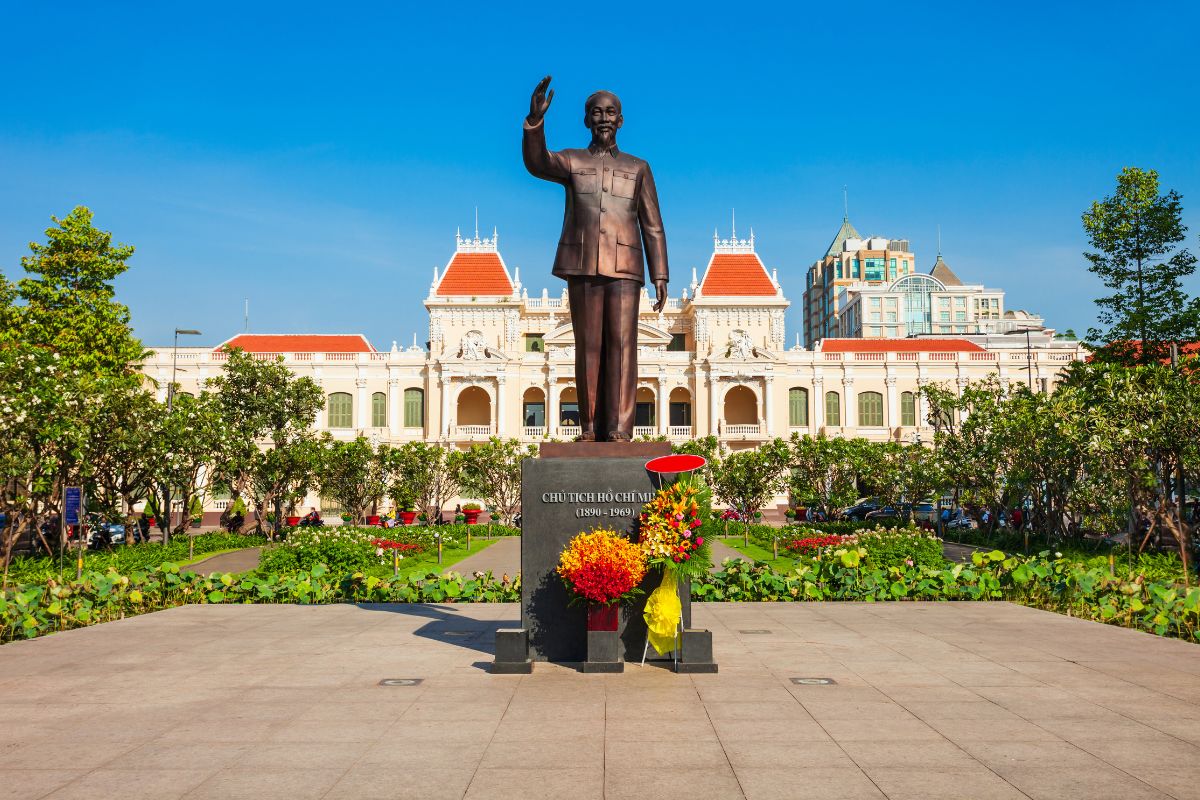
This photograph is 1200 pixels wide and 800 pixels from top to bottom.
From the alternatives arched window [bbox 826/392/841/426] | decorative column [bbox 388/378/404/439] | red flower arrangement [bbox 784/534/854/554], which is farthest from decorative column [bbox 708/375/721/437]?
red flower arrangement [bbox 784/534/854/554]

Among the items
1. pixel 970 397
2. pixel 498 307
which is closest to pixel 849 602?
pixel 970 397

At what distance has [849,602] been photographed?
12617mm

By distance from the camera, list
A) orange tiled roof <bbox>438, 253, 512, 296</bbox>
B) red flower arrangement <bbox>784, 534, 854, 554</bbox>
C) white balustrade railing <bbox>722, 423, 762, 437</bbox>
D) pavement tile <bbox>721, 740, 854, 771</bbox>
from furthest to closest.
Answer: orange tiled roof <bbox>438, 253, 512, 296</bbox> < white balustrade railing <bbox>722, 423, 762, 437</bbox> < red flower arrangement <bbox>784, 534, 854, 554</bbox> < pavement tile <bbox>721, 740, 854, 771</bbox>

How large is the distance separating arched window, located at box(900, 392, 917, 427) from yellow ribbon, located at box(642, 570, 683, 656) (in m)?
49.4

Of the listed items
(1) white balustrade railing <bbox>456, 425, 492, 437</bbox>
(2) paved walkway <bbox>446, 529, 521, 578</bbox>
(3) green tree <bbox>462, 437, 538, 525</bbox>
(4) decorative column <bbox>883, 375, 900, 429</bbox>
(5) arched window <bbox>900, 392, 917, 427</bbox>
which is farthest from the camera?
(5) arched window <bbox>900, 392, 917, 427</bbox>

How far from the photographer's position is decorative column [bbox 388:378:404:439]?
53438 millimetres

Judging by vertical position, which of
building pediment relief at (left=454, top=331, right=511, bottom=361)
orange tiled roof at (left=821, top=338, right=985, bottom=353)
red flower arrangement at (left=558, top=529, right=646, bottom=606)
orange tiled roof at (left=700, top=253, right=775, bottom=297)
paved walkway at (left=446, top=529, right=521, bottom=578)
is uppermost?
orange tiled roof at (left=700, top=253, right=775, bottom=297)

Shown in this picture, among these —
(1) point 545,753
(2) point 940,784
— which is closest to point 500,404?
(1) point 545,753

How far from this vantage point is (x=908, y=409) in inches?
2151

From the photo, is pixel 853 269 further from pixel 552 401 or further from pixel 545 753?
pixel 545 753

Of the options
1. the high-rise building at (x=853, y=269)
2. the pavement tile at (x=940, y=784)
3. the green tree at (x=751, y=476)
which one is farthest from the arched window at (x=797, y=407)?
the high-rise building at (x=853, y=269)

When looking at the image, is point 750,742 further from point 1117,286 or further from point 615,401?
point 1117,286

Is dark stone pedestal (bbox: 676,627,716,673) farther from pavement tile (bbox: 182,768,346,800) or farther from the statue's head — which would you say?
the statue's head

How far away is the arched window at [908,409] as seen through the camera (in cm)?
5434
